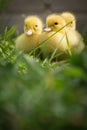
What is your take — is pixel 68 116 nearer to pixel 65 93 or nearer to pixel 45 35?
pixel 65 93

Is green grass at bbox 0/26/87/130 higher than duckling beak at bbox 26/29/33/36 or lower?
higher

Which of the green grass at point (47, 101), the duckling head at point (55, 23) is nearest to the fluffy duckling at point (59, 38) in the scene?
the duckling head at point (55, 23)

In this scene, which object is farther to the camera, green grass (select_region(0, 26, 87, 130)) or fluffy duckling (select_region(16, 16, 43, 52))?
fluffy duckling (select_region(16, 16, 43, 52))

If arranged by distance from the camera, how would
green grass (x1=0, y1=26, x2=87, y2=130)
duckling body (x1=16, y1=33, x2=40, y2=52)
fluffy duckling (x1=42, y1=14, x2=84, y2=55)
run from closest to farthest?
green grass (x1=0, y1=26, x2=87, y2=130) < fluffy duckling (x1=42, y1=14, x2=84, y2=55) < duckling body (x1=16, y1=33, x2=40, y2=52)

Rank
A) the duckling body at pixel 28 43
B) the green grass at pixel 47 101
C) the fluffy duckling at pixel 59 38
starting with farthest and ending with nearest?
the duckling body at pixel 28 43 → the fluffy duckling at pixel 59 38 → the green grass at pixel 47 101

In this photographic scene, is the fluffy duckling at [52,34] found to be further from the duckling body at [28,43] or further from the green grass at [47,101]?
the green grass at [47,101]

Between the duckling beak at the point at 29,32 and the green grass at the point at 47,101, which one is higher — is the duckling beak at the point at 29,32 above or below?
below

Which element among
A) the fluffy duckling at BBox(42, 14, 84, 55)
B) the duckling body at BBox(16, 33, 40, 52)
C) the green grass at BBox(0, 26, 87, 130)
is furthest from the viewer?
the duckling body at BBox(16, 33, 40, 52)

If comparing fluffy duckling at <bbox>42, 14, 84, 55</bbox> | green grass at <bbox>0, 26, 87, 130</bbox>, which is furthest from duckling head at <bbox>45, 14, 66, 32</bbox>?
green grass at <bbox>0, 26, 87, 130</bbox>

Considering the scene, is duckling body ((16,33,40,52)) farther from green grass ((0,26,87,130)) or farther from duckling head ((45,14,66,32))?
green grass ((0,26,87,130))
